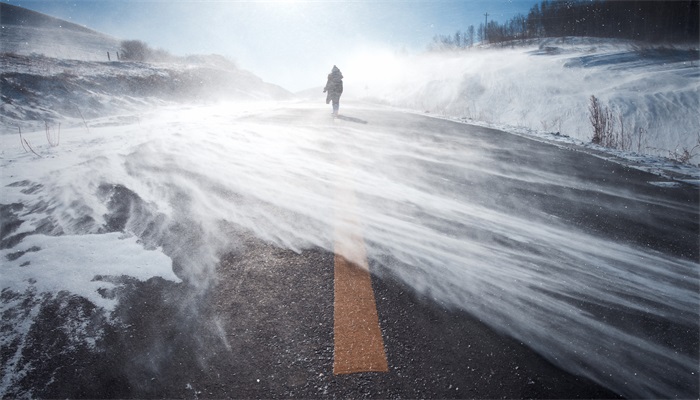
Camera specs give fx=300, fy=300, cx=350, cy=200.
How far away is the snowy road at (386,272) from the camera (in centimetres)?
114

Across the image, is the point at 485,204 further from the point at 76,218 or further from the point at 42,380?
the point at 76,218

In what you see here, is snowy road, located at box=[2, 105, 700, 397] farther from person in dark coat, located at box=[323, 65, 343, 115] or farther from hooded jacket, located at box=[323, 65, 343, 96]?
hooded jacket, located at box=[323, 65, 343, 96]

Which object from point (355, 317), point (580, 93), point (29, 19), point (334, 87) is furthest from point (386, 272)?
point (29, 19)

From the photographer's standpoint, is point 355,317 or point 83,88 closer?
point 355,317

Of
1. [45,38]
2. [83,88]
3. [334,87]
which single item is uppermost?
[45,38]

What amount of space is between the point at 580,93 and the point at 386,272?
2059cm

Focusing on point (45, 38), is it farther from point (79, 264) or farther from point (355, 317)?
point (355, 317)

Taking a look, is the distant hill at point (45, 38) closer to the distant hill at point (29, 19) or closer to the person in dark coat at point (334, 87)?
the distant hill at point (29, 19)

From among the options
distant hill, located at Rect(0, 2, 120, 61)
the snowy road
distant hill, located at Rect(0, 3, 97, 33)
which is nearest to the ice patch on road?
the snowy road

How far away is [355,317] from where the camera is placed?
139 centimetres

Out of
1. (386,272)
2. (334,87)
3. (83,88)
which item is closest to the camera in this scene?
(386,272)

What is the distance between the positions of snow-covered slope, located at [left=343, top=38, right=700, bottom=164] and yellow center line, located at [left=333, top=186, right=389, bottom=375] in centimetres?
700

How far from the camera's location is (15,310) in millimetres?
1427

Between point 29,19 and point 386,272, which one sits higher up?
point 29,19
